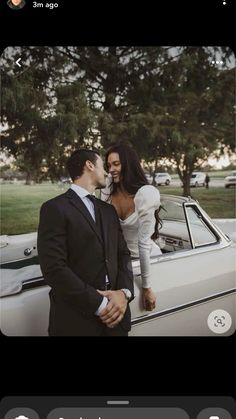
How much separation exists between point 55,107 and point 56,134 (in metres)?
0.08

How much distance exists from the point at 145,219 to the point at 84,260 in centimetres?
25

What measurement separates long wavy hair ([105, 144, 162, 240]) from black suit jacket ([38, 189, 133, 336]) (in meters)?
0.13

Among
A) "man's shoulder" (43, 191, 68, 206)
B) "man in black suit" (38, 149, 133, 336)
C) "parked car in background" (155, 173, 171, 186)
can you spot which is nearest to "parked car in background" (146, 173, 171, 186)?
"parked car in background" (155, 173, 171, 186)

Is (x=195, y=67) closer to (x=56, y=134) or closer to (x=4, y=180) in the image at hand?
(x=56, y=134)

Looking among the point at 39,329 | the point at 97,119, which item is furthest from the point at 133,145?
the point at 39,329

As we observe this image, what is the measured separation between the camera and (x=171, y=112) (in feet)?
4.37

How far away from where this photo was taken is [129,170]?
1298mm

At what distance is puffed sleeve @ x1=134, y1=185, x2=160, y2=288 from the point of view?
129 centimetres

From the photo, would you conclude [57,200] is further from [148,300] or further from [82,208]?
[148,300]

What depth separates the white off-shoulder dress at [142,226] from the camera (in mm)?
1278

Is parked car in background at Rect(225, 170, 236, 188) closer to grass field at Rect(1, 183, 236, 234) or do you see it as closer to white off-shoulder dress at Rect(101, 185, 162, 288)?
grass field at Rect(1, 183, 236, 234)

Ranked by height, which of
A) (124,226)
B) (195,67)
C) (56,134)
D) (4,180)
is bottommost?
(124,226)

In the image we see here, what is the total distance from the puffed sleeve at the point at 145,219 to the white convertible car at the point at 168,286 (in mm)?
22

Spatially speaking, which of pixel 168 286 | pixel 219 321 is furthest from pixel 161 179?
pixel 219 321
